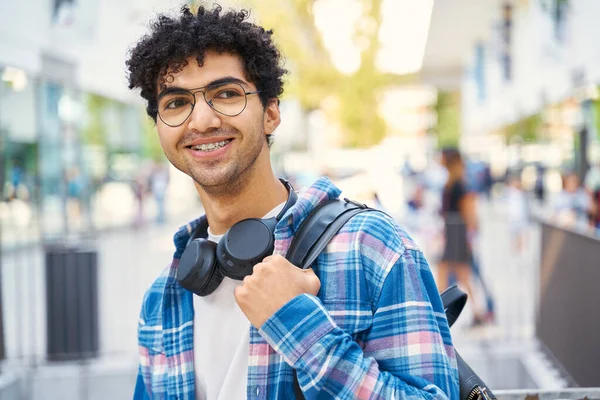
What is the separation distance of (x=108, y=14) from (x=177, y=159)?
11298 millimetres

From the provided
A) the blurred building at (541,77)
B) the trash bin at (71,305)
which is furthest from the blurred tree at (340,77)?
the trash bin at (71,305)

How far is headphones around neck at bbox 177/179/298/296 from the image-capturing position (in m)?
1.68

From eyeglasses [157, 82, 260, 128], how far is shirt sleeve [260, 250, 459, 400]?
571mm

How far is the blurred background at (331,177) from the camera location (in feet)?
17.6

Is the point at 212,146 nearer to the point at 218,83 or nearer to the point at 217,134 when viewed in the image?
the point at 217,134

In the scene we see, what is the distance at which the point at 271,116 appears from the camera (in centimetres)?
194

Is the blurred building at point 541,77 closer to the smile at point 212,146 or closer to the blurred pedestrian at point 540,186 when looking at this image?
the blurred pedestrian at point 540,186

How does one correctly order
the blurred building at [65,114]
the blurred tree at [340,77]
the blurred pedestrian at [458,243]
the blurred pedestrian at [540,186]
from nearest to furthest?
the blurred pedestrian at [458,243], the blurred building at [65,114], the blurred pedestrian at [540,186], the blurred tree at [340,77]

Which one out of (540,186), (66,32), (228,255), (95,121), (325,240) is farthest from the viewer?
(540,186)

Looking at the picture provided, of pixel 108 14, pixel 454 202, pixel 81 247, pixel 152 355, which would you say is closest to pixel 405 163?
pixel 108 14

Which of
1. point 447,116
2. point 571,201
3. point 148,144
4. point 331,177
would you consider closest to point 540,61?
point 571,201

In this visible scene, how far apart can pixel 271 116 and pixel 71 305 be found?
4295mm

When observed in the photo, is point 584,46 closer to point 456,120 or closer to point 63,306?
point 63,306

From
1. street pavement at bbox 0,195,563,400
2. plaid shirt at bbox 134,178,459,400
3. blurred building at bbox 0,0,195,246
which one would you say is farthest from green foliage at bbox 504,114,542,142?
plaid shirt at bbox 134,178,459,400
